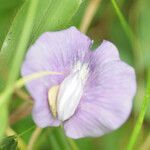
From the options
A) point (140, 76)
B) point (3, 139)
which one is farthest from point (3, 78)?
point (140, 76)

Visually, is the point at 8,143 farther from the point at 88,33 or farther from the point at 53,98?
the point at 88,33

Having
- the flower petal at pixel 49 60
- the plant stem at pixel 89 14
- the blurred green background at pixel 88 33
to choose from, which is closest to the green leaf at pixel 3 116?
the flower petal at pixel 49 60

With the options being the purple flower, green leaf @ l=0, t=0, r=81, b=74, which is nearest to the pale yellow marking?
the purple flower

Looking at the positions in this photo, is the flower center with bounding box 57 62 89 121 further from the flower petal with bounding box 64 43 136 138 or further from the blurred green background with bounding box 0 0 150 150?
the blurred green background with bounding box 0 0 150 150

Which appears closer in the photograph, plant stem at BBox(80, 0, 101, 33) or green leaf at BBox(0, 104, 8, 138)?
A: green leaf at BBox(0, 104, 8, 138)

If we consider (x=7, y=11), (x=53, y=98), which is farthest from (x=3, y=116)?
(x=7, y=11)

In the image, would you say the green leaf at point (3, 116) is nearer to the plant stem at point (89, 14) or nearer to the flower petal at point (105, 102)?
the flower petal at point (105, 102)
